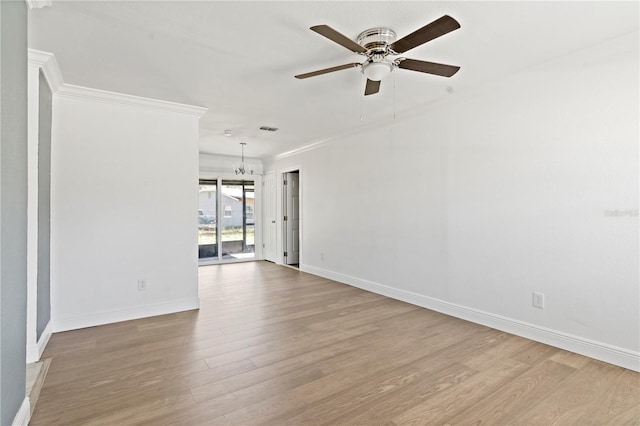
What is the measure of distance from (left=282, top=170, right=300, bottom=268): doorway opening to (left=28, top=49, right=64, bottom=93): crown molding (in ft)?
14.9

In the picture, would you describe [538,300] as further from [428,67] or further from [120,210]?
[120,210]

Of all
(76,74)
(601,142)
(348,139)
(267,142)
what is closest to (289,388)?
(601,142)

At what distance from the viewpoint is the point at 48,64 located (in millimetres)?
2756

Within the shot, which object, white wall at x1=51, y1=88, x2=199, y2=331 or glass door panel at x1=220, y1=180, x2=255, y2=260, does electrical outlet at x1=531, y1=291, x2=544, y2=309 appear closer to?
white wall at x1=51, y1=88, x2=199, y2=331

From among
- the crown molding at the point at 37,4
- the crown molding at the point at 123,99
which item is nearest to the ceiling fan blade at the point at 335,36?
the crown molding at the point at 37,4

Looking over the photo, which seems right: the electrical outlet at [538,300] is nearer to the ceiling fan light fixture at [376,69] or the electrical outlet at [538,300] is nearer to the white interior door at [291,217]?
the ceiling fan light fixture at [376,69]

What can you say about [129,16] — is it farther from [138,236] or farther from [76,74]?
[138,236]

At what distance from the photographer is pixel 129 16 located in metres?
2.14

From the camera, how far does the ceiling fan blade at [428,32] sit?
5.55 ft

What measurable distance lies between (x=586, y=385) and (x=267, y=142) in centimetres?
535

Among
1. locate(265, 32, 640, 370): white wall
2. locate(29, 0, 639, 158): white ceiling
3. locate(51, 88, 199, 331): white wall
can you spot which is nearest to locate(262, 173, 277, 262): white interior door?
locate(265, 32, 640, 370): white wall

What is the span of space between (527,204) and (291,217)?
197 inches

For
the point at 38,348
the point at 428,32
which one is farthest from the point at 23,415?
the point at 428,32

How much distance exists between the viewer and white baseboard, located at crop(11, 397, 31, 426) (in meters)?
1.70
